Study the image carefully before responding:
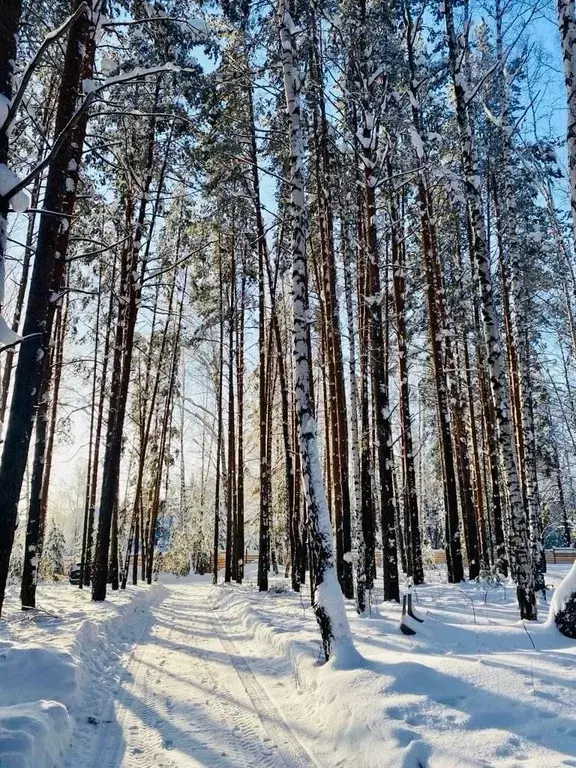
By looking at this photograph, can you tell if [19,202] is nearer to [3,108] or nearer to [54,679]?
[3,108]

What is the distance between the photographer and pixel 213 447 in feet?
120


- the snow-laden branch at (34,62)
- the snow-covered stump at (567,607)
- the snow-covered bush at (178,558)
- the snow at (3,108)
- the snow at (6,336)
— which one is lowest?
the snow-covered bush at (178,558)

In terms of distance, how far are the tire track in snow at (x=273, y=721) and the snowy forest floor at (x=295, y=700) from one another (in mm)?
17

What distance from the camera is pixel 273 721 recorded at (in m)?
5.04

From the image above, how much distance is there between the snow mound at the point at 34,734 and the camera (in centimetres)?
329

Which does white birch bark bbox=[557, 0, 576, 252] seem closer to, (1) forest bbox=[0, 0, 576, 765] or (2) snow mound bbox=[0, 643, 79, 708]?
(1) forest bbox=[0, 0, 576, 765]

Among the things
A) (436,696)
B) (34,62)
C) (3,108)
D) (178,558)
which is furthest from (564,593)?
(178,558)

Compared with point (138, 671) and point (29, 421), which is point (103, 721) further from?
point (29, 421)

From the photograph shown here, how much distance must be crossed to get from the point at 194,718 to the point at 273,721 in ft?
2.58

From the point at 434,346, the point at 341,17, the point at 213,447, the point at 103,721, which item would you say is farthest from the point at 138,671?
the point at 213,447

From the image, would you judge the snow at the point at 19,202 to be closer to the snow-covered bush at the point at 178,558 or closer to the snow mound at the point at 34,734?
the snow mound at the point at 34,734

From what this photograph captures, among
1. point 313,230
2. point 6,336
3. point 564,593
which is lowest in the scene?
point 564,593

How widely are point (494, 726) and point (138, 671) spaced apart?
4959 millimetres

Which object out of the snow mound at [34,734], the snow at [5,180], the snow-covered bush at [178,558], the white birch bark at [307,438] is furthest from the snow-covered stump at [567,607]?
the snow-covered bush at [178,558]
